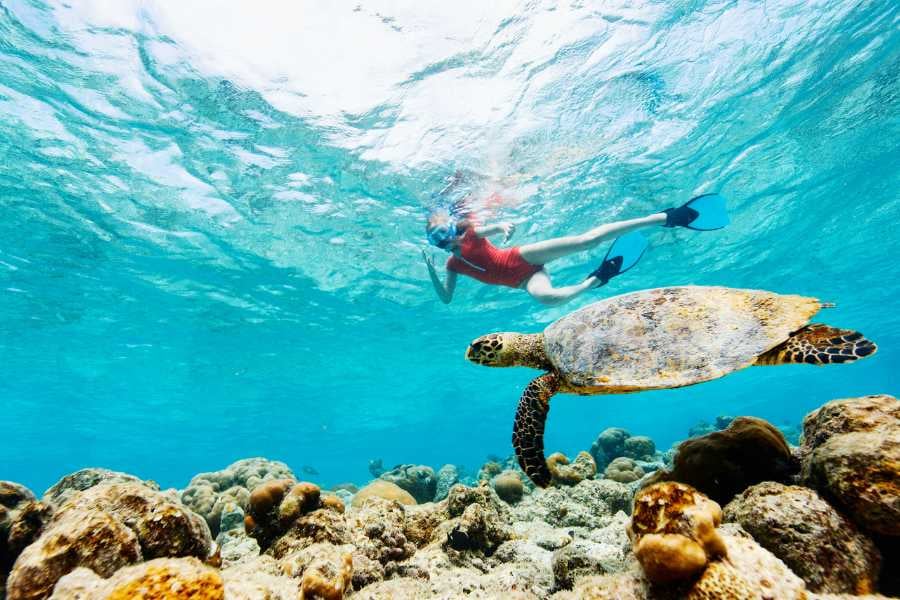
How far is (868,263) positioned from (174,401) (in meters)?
53.6

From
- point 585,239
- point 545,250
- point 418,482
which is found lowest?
point 418,482

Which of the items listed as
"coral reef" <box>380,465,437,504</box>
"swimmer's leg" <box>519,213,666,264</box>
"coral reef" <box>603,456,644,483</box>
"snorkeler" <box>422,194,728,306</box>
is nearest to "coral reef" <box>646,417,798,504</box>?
"coral reef" <box>603,456,644,483</box>

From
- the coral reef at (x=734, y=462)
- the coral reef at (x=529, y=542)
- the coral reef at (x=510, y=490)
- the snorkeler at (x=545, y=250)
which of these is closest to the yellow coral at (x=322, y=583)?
the coral reef at (x=529, y=542)

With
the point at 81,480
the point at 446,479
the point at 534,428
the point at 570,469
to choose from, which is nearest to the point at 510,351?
the point at 534,428

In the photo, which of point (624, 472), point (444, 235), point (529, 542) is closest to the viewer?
point (529, 542)

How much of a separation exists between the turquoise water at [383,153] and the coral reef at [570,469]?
819 centimetres

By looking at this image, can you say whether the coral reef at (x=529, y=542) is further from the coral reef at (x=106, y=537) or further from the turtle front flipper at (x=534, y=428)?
the turtle front flipper at (x=534, y=428)

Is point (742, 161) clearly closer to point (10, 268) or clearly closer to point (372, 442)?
point (10, 268)

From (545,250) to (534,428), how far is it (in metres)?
5.55

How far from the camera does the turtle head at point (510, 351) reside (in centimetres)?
395

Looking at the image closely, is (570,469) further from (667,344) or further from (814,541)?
(814,541)

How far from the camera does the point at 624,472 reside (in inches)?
251

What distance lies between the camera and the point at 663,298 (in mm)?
3453

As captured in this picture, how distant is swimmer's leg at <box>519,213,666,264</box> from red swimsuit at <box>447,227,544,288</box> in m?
0.36
